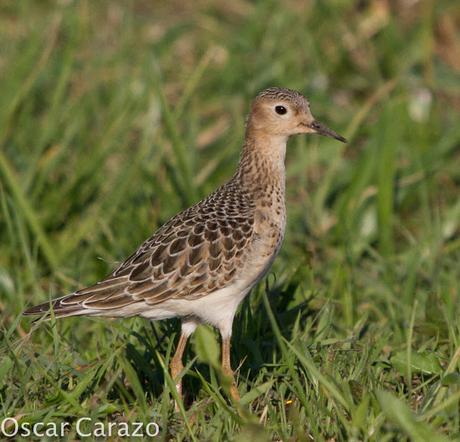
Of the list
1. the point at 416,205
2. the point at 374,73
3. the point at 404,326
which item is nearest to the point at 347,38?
the point at 374,73

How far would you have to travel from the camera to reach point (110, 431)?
17.4ft

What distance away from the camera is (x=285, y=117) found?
655cm

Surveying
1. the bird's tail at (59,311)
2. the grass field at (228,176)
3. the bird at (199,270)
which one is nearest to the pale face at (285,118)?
the bird at (199,270)

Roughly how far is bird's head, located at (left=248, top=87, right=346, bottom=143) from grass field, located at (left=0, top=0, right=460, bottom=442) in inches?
41.1

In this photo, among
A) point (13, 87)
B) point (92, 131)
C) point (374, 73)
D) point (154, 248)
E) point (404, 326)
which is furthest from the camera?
point (374, 73)

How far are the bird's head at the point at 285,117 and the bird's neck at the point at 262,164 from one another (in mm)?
54

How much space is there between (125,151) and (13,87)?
137cm

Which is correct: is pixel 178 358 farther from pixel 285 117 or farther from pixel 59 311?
pixel 285 117

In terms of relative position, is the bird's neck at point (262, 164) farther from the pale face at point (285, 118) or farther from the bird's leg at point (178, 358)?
the bird's leg at point (178, 358)

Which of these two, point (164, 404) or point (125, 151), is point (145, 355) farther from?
point (125, 151)

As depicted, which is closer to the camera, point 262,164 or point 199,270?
point 199,270

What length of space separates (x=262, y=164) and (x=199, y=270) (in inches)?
39.5

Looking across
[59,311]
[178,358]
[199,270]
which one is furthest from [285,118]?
[59,311]

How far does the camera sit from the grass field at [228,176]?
215 inches
